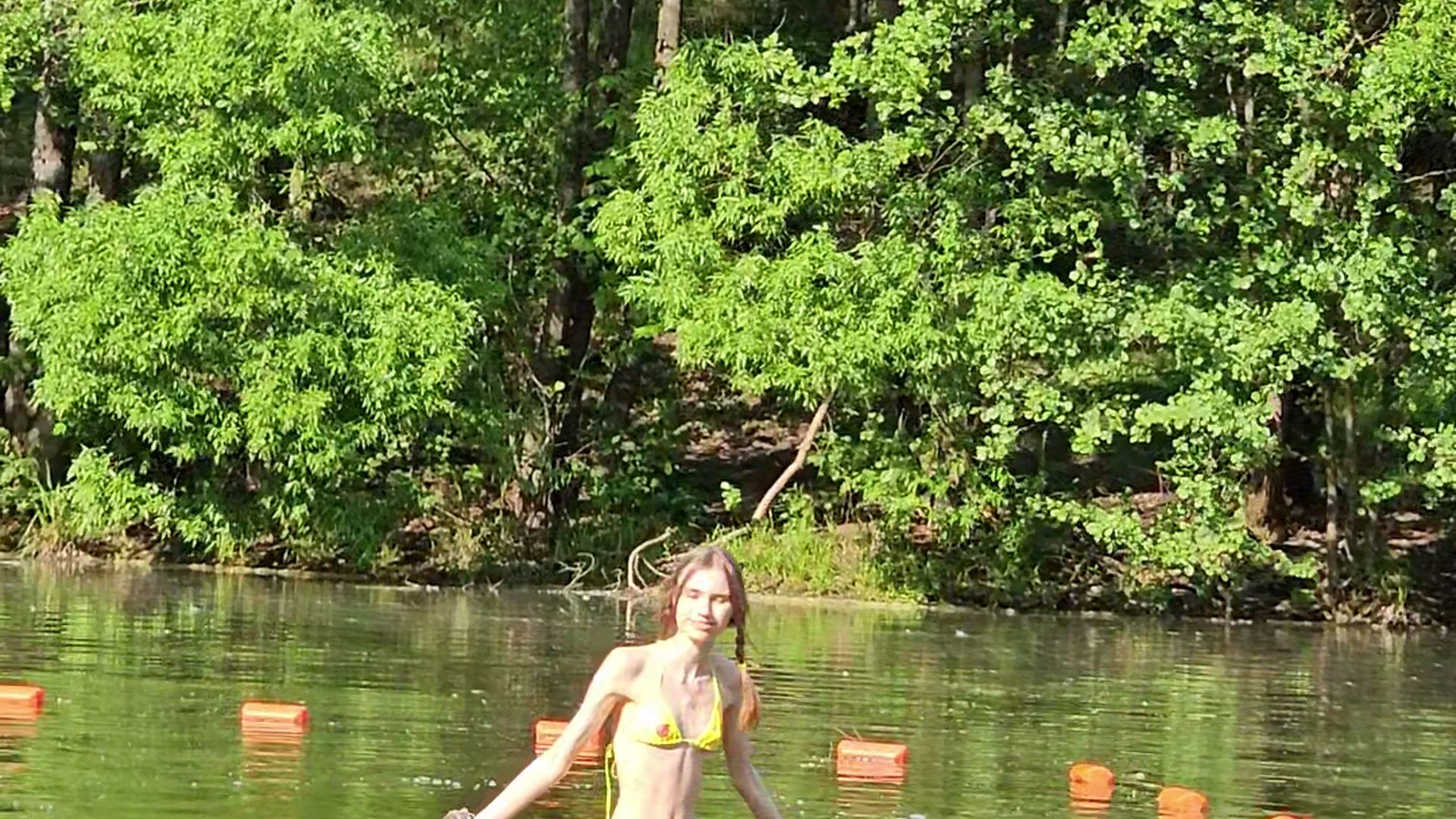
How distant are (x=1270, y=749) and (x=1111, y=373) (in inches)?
471

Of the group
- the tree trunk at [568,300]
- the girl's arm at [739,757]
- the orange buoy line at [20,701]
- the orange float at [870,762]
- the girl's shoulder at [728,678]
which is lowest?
the orange float at [870,762]

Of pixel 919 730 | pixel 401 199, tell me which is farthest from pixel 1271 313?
pixel 919 730

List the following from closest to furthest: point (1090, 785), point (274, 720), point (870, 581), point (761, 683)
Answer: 1. point (1090, 785)
2. point (274, 720)
3. point (761, 683)
4. point (870, 581)

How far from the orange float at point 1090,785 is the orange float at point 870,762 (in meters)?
0.91

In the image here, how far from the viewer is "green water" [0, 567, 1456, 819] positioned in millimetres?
13195

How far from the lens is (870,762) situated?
14219mm

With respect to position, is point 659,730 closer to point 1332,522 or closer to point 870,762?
point 870,762

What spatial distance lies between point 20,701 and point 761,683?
5688 mm

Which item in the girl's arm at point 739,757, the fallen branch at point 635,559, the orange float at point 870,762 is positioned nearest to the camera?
the girl's arm at point 739,757

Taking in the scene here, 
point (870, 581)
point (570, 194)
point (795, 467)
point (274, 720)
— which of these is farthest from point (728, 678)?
point (570, 194)

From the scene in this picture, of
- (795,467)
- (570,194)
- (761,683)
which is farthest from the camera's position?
(570,194)

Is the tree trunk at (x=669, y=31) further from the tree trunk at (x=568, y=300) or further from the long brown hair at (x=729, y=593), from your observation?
the long brown hair at (x=729, y=593)

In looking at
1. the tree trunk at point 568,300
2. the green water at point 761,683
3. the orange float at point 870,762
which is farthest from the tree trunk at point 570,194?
the orange float at point 870,762

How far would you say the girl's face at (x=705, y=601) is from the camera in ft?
24.9
